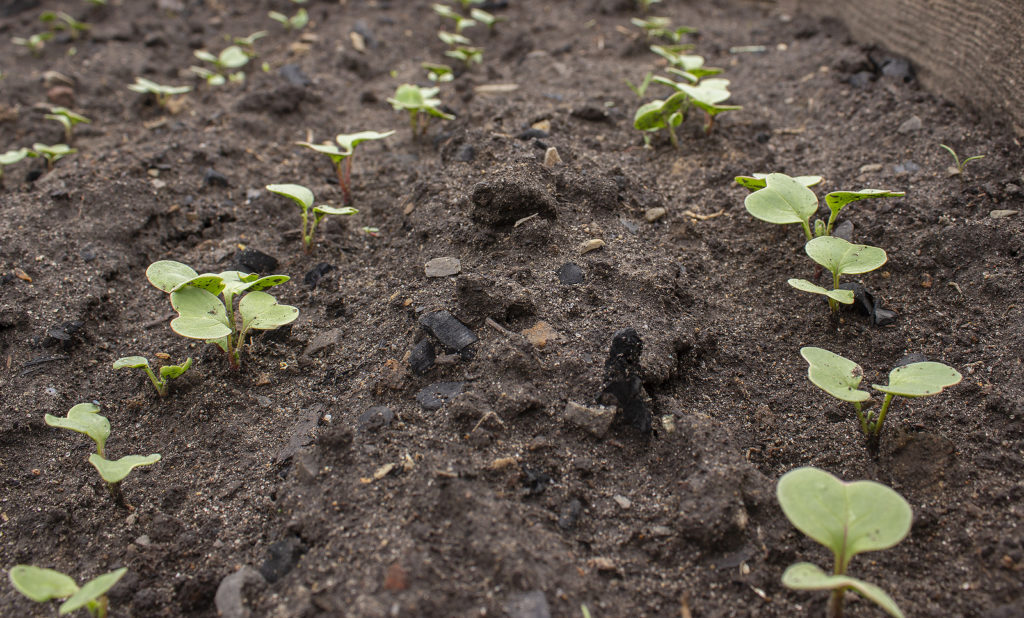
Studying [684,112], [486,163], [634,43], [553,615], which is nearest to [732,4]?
[634,43]

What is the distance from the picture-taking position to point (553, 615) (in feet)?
4.11

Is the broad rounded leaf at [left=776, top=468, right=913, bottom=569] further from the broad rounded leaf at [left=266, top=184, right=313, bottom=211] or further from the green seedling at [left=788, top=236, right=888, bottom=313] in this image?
the broad rounded leaf at [left=266, top=184, right=313, bottom=211]

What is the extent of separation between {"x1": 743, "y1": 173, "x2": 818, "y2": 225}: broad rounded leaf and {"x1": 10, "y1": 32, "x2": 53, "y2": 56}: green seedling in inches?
160

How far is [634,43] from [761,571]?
10.0 feet

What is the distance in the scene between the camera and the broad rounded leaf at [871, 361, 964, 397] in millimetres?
1394

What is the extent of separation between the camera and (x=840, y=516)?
47.6 inches

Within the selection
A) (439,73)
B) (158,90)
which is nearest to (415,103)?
(439,73)

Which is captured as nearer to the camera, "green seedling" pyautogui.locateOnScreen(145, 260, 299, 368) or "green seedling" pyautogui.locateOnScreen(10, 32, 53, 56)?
"green seedling" pyautogui.locateOnScreen(145, 260, 299, 368)

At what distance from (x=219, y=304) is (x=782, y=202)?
5.11 ft

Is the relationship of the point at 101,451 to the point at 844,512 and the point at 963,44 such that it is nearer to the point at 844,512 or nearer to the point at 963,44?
the point at 844,512

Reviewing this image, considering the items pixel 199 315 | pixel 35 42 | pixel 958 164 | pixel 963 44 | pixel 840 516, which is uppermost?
pixel 963 44

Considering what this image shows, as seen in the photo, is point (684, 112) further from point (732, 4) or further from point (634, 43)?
point (732, 4)

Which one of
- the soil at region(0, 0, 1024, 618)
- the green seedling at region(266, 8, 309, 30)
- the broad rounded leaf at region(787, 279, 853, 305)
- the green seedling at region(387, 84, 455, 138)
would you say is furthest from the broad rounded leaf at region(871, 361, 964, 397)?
the green seedling at region(266, 8, 309, 30)

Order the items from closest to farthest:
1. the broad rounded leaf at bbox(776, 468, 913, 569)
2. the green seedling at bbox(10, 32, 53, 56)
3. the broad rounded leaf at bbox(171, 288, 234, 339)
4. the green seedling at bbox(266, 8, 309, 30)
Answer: the broad rounded leaf at bbox(776, 468, 913, 569), the broad rounded leaf at bbox(171, 288, 234, 339), the green seedling at bbox(10, 32, 53, 56), the green seedling at bbox(266, 8, 309, 30)
